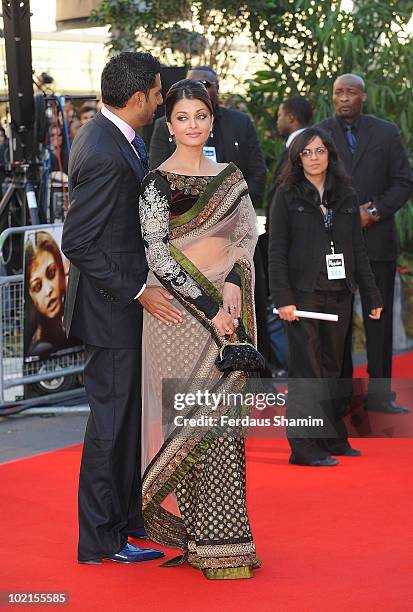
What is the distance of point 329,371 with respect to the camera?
258 inches

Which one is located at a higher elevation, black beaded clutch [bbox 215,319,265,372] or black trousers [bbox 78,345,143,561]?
black beaded clutch [bbox 215,319,265,372]

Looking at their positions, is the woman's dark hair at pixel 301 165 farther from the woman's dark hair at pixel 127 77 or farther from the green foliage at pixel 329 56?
the green foliage at pixel 329 56

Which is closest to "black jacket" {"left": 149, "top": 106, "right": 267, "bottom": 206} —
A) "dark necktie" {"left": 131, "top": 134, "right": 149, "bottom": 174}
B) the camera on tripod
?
the camera on tripod

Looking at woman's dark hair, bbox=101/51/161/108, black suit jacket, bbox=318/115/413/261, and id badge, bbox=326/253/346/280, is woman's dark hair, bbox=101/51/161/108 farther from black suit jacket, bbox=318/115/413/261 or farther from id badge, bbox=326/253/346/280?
black suit jacket, bbox=318/115/413/261

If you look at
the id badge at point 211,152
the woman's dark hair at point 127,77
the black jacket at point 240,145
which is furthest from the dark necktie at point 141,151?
the id badge at point 211,152

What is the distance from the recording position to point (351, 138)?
766 cm

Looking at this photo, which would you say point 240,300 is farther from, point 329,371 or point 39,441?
point 39,441

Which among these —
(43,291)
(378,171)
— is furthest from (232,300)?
(43,291)

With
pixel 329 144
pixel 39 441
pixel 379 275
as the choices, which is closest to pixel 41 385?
pixel 39 441

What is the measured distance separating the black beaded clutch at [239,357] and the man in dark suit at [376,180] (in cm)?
309

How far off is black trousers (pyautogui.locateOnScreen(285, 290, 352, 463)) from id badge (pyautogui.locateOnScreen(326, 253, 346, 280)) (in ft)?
0.32

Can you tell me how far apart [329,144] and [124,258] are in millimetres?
2054

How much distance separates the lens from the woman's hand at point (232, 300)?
4.59 meters

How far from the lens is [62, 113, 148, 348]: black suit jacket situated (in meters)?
4.52
